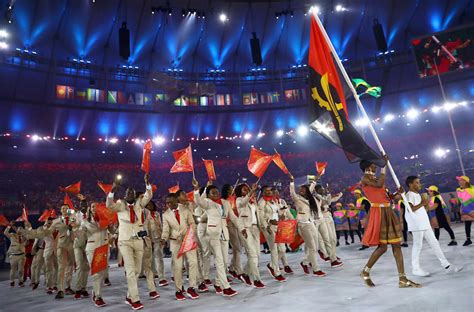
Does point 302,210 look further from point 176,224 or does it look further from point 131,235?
point 131,235

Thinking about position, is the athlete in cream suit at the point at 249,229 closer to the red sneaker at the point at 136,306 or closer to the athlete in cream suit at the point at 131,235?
the athlete in cream suit at the point at 131,235

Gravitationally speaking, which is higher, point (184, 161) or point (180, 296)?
point (184, 161)

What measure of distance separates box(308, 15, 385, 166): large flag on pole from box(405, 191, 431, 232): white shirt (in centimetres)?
141

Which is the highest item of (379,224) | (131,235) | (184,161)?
(184,161)

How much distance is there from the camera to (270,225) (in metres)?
7.27

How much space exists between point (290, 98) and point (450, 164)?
13958mm

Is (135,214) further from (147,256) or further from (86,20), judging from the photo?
(86,20)

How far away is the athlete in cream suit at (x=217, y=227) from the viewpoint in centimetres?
585

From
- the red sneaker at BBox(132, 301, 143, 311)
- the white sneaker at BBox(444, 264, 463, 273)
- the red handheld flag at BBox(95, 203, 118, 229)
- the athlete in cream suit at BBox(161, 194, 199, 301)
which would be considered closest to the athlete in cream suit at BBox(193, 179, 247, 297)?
the athlete in cream suit at BBox(161, 194, 199, 301)

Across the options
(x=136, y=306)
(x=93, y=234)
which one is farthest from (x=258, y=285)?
(x=93, y=234)

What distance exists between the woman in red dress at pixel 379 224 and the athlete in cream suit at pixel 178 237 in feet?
9.82

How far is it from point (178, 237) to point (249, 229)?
1.42m

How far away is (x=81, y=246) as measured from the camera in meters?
7.30

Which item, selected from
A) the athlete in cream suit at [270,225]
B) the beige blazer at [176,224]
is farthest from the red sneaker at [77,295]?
the athlete in cream suit at [270,225]
